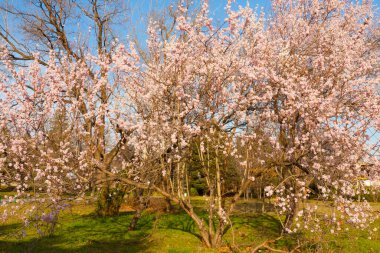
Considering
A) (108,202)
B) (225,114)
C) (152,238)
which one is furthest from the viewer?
(108,202)

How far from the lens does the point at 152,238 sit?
11.0 meters

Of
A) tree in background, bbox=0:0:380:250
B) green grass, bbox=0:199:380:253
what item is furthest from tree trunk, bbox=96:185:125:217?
tree in background, bbox=0:0:380:250

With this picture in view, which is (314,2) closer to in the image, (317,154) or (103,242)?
(317,154)

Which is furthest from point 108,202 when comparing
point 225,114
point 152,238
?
point 225,114

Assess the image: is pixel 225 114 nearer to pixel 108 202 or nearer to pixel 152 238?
pixel 152 238

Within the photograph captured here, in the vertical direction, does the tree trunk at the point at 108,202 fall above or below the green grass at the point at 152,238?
above

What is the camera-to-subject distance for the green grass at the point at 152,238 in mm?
9531

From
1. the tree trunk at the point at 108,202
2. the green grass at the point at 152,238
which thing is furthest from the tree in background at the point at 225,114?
the tree trunk at the point at 108,202

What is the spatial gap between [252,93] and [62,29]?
13246mm

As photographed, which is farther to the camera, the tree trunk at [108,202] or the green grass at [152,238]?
the tree trunk at [108,202]

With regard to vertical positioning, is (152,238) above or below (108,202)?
below

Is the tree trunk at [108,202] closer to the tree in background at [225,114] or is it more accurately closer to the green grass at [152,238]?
the green grass at [152,238]

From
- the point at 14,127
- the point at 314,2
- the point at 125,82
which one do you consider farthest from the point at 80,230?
the point at 314,2

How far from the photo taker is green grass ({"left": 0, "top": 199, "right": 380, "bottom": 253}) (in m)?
9.53
